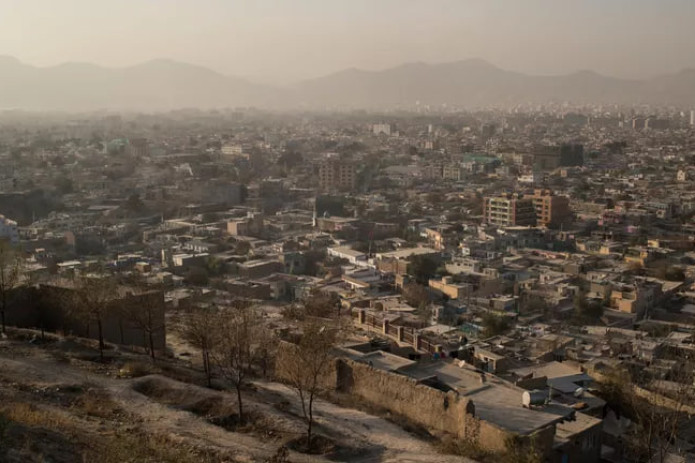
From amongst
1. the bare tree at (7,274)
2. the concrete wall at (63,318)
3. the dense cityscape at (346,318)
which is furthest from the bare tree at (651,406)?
the bare tree at (7,274)

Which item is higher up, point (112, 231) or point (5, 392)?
point (5, 392)

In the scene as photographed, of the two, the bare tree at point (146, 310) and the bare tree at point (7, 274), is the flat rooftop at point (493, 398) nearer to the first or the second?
the bare tree at point (146, 310)

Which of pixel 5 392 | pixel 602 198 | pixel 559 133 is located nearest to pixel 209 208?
pixel 602 198

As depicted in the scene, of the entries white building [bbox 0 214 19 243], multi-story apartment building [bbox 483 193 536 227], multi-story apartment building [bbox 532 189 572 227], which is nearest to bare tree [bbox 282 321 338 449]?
white building [bbox 0 214 19 243]

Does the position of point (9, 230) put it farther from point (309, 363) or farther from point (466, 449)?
point (466, 449)

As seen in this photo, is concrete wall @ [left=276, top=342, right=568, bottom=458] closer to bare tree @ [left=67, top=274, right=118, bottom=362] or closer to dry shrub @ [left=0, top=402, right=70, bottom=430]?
dry shrub @ [left=0, top=402, right=70, bottom=430]

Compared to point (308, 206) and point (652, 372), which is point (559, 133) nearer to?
point (308, 206)
